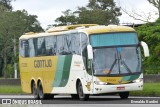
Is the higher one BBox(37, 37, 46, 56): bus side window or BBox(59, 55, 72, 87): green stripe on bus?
BBox(37, 37, 46, 56): bus side window

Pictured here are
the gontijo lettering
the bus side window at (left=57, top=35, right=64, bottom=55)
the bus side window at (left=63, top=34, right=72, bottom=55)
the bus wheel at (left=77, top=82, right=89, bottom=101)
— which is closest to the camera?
the bus wheel at (left=77, top=82, right=89, bottom=101)

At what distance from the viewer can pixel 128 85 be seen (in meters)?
30.4

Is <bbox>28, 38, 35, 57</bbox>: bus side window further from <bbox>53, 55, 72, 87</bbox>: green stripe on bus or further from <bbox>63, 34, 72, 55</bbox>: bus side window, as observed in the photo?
<bbox>63, 34, 72, 55</bbox>: bus side window

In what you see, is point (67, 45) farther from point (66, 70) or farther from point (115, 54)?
point (115, 54)

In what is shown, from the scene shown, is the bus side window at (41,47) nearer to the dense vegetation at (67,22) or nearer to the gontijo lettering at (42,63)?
the gontijo lettering at (42,63)

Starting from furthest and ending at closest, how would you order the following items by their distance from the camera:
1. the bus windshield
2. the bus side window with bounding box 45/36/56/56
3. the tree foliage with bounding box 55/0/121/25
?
1. the tree foliage with bounding box 55/0/121/25
2. the bus side window with bounding box 45/36/56/56
3. the bus windshield

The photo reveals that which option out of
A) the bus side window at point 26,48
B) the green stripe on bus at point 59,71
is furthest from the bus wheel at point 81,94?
the bus side window at point 26,48

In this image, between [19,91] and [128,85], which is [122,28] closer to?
[128,85]

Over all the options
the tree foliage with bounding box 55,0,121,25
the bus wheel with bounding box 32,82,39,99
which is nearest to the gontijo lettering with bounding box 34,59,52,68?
the bus wheel with bounding box 32,82,39,99

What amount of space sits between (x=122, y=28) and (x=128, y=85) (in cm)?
284

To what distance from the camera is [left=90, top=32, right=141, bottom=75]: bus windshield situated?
3053cm

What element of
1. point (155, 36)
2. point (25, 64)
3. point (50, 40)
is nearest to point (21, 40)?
point (25, 64)

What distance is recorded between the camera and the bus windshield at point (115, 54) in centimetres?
3053

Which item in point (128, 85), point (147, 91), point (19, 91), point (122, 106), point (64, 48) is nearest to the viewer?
point (122, 106)
